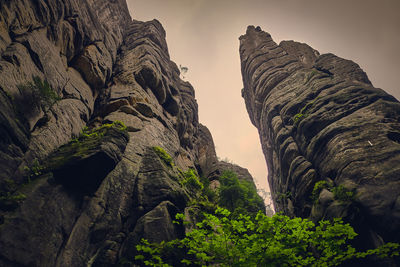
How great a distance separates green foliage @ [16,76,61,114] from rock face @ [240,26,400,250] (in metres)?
19.2

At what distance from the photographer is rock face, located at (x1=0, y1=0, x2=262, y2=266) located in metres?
8.86

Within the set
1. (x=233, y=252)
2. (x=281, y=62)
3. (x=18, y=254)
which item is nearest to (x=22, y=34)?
(x=18, y=254)

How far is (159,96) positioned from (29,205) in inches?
784

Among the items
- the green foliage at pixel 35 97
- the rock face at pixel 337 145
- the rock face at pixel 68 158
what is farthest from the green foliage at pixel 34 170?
the rock face at pixel 337 145

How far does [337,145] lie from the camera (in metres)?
19.2

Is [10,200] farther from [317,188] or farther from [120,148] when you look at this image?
[317,188]

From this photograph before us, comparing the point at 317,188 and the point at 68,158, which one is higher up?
the point at 68,158

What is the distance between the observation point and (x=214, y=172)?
33156 mm

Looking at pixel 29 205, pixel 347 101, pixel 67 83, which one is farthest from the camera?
pixel 347 101

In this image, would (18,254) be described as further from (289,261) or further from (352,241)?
(352,241)

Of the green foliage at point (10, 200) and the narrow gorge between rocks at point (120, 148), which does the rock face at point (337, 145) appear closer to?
the narrow gorge between rocks at point (120, 148)

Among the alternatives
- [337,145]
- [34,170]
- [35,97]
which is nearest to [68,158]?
[34,170]

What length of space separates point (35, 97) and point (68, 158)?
4285mm

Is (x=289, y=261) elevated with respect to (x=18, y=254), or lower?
lower
